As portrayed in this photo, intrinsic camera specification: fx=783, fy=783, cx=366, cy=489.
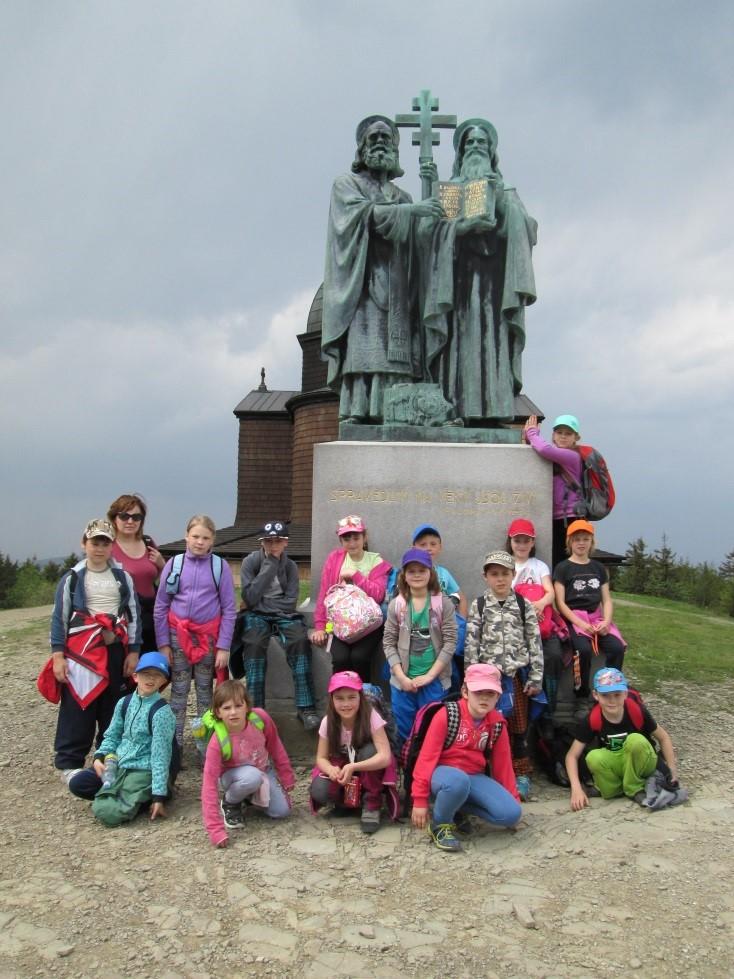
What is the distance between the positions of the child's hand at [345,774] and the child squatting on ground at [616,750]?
1.34 metres

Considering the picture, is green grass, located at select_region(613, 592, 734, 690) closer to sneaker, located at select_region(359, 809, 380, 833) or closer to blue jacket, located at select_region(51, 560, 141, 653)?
sneaker, located at select_region(359, 809, 380, 833)

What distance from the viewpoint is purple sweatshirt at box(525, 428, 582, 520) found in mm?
6062

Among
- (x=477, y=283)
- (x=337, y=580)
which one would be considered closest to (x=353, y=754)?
(x=337, y=580)

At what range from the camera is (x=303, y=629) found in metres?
5.58

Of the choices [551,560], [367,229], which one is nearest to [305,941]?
[551,560]

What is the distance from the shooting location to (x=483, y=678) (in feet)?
13.9

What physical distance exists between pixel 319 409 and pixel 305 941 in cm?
2327

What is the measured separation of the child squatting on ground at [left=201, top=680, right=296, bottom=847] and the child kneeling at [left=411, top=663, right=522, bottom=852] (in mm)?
810

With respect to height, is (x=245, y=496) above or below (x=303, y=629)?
above

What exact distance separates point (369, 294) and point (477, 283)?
0.96m

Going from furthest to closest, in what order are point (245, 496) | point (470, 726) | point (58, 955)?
point (245, 496)
point (470, 726)
point (58, 955)

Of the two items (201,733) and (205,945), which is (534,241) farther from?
(205,945)

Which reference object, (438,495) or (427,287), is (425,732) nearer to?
(438,495)

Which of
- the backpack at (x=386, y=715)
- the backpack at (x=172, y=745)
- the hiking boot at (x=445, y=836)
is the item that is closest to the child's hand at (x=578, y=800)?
the hiking boot at (x=445, y=836)
